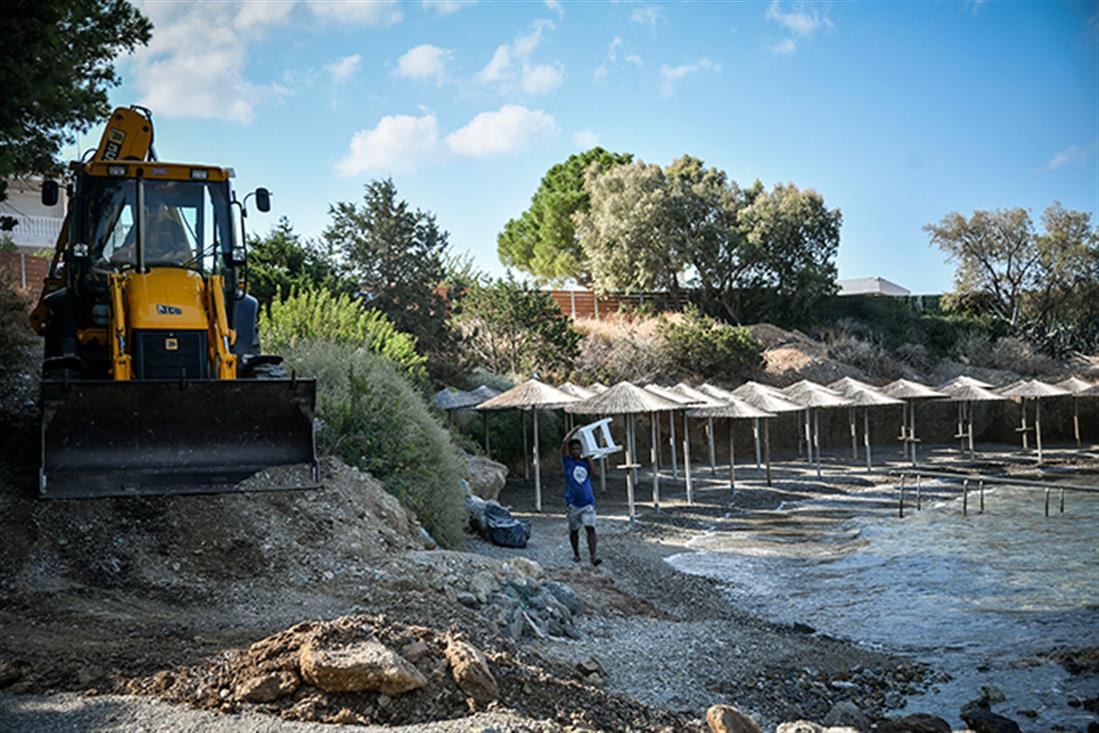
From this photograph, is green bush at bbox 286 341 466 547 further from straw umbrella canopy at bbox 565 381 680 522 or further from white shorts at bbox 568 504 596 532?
straw umbrella canopy at bbox 565 381 680 522

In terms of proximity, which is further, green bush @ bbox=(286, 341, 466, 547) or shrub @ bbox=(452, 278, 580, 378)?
shrub @ bbox=(452, 278, 580, 378)

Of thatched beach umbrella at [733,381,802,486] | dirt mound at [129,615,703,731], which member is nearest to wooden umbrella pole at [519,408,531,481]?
thatched beach umbrella at [733,381,802,486]

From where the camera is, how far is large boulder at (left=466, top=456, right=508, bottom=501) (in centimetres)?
1912

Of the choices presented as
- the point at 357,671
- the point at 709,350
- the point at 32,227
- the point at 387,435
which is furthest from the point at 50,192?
the point at 709,350

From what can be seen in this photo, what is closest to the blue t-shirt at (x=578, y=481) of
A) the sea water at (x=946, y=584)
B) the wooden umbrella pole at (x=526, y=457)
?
the sea water at (x=946, y=584)

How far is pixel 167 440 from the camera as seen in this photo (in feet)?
27.1

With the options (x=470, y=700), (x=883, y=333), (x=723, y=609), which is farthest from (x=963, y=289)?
(x=470, y=700)

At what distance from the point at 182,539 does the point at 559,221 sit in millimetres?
41706

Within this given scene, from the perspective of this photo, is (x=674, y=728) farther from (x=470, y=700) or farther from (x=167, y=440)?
(x=167, y=440)

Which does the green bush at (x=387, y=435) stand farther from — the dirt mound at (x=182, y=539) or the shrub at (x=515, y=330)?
the shrub at (x=515, y=330)

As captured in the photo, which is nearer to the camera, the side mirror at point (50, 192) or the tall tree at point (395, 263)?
the side mirror at point (50, 192)

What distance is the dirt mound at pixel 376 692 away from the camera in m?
5.37

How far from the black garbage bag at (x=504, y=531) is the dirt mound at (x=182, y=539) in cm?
493

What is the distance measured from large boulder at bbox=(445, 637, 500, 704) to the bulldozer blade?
293 centimetres
